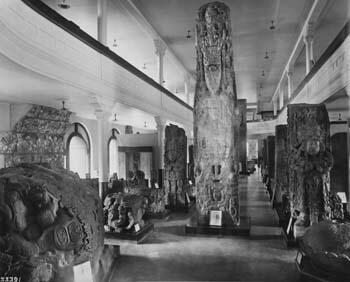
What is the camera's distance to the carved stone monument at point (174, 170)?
972 centimetres

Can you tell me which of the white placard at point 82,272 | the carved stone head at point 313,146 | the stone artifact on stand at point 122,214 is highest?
the carved stone head at point 313,146

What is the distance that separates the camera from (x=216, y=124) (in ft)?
23.7

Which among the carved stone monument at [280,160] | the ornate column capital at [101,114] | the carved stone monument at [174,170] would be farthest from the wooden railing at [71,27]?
the carved stone monument at [280,160]

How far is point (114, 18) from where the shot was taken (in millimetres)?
11008

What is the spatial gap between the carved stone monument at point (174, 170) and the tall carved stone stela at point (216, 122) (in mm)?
2382

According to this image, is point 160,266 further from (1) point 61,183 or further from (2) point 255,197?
(2) point 255,197

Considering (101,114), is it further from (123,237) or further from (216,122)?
(123,237)

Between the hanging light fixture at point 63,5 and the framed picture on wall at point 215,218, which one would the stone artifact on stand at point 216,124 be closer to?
the framed picture on wall at point 215,218

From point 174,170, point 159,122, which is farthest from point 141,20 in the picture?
point 174,170

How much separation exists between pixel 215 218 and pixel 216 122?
7.03 feet

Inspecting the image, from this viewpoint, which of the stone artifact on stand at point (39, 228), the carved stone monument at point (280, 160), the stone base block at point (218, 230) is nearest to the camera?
the stone artifact on stand at point (39, 228)

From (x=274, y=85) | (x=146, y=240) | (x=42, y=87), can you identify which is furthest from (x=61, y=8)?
(x=274, y=85)

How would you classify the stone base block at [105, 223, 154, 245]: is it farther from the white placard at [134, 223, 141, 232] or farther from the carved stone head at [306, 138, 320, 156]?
the carved stone head at [306, 138, 320, 156]

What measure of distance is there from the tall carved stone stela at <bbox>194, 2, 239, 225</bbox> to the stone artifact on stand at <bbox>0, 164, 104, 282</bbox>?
486 cm
